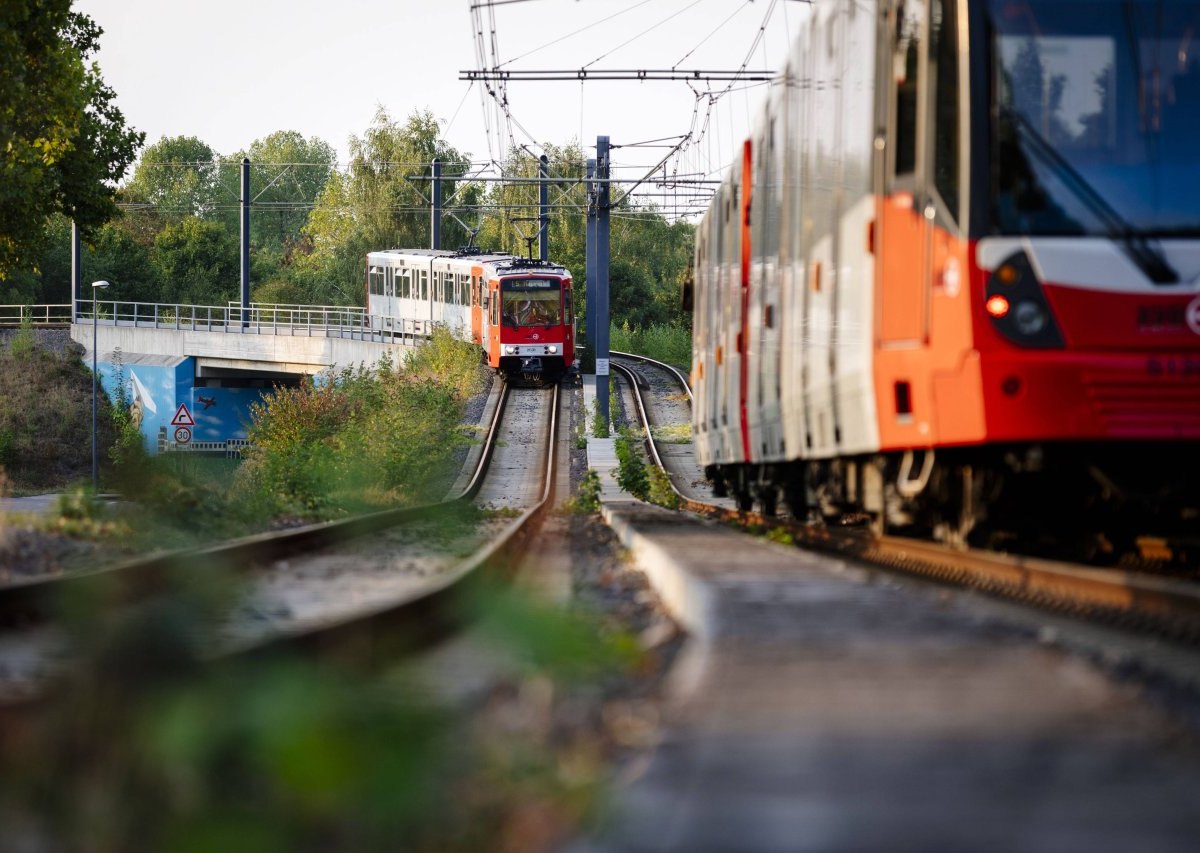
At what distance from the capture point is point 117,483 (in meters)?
13.2

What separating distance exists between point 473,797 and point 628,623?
15.7 ft

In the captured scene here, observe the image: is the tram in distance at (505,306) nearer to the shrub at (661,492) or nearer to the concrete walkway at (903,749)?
the shrub at (661,492)

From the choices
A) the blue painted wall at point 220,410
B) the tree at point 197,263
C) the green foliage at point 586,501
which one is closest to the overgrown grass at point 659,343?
the blue painted wall at point 220,410

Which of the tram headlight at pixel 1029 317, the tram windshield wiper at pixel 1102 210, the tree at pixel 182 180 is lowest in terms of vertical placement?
the tram headlight at pixel 1029 317

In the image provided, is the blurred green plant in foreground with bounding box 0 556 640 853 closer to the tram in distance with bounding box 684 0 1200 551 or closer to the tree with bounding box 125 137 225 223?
the tram in distance with bounding box 684 0 1200 551

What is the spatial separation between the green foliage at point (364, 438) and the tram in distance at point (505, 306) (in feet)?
4.20

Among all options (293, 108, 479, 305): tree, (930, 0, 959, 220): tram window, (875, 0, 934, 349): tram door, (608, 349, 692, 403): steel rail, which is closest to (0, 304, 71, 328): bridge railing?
(293, 108, 479, 305): tree

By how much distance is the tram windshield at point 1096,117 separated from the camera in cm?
855

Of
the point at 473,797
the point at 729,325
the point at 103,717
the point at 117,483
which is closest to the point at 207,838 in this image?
the point at 103,717

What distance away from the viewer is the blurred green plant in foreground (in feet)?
7.89

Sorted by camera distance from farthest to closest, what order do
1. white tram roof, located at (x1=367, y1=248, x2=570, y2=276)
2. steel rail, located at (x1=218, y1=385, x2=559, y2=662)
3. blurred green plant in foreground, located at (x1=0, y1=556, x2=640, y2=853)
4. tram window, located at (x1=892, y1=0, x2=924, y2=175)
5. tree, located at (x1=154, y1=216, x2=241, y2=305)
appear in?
tree, located at (x1=154, y1=216, x2=241, y2=305) < white tram roof, located at (x1=367, y1=248, x2=570, y2=276) < tram window, located at (x1=892, y1=0, x2=924, y2=175) < steel rail, located at (x1=218, y1=385, x2=559, y2=662) < blurred green plant in foreground, located at (x1=0, y1=556, x2=640, y2=853)

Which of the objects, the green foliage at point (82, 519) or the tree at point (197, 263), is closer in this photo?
the green foliage at point (82, 519)

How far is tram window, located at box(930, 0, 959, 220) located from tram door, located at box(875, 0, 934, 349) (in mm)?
81

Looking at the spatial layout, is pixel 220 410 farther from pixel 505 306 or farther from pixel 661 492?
pixel 661 492
